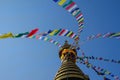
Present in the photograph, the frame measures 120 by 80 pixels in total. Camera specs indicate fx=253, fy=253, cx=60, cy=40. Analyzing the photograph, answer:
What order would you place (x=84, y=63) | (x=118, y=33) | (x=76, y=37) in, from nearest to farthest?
(x=118, y=33)
(x=76, y=37)
(x=84, y=63)

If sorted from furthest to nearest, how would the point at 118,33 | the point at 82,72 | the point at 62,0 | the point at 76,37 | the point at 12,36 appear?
1. the point at 82,72
2. the point at 76,37
3. the point at 118,33
4. the point at 62,0
5. the point at 12,36

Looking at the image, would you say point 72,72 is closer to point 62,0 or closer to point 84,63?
point 84,63

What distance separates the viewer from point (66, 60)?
3136 cm

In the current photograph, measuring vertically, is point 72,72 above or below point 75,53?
below

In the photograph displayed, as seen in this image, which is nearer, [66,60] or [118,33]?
→ [118,33]

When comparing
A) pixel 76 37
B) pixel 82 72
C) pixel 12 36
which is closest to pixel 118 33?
pixel 76 37

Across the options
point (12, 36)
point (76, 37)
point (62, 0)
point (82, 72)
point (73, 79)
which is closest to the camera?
point (12, 36)

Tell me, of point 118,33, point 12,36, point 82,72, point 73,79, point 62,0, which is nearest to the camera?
point 12,36

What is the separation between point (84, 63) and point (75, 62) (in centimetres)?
121

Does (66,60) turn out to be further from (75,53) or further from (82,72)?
(82,72)

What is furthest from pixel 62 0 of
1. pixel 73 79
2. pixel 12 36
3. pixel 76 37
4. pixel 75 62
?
pixel 75 62

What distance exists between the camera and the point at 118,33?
22406mm

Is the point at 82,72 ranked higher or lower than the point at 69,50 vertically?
lower

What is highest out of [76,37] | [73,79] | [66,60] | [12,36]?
[66,60]
